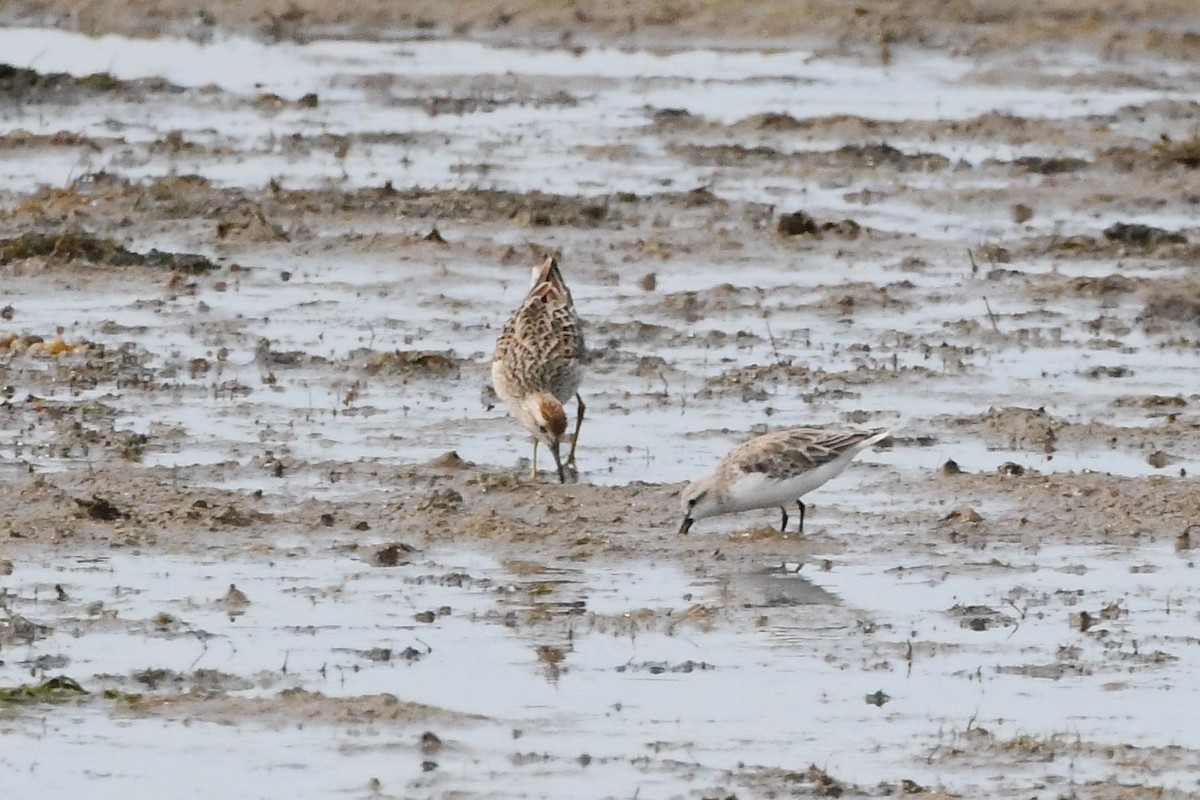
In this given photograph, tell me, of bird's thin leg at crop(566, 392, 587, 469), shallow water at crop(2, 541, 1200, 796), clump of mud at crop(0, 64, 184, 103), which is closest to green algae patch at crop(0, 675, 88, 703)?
shallow water at crop(2, 541, 1200, 796)

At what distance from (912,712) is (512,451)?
16.8ft

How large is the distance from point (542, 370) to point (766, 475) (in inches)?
82.1

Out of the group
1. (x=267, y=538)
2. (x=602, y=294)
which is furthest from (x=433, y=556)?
(x=602, y=294)

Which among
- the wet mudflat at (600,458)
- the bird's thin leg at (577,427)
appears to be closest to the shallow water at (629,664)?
the wet mudflat at (600,458)

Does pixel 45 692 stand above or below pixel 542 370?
below

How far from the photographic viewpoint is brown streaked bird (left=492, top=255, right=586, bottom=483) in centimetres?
1319

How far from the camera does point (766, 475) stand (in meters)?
11.9

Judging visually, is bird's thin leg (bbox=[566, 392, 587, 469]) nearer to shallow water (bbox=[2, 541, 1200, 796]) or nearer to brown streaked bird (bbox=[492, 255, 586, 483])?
brown streaked bird (bbox=[492, 255, 586, 483])

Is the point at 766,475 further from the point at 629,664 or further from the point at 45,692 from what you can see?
the point at 45,692

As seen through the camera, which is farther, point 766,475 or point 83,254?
point 83,254

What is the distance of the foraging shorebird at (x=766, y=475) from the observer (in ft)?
39.1

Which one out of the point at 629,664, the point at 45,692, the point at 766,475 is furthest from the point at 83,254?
the point at 45,692

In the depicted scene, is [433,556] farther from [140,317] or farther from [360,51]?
[360,51]

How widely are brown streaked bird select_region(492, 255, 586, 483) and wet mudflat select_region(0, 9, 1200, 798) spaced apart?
29 centimetres
